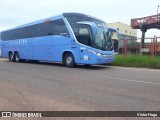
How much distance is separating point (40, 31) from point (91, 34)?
617 cm

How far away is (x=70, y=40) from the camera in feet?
54.8

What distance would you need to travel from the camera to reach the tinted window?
57.8 feet

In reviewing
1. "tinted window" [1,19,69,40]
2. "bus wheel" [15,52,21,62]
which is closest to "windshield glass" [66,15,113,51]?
"tinted window" [1,19,69,40]

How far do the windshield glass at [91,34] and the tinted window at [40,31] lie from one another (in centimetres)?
87

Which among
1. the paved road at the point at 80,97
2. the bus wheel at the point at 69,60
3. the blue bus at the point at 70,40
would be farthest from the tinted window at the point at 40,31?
the paved road at the point at 80,97

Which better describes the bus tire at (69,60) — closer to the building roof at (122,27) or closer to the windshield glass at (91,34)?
the windshield glass at (91,34)

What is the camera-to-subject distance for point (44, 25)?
19.8 m

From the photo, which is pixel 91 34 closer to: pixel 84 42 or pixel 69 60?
pixel 84 42

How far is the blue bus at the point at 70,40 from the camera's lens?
15.5 metres

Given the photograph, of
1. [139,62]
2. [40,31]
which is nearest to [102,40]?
[139,62]

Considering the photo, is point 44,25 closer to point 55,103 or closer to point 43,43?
point 43,43

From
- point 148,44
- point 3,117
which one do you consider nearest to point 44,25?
point 148,44

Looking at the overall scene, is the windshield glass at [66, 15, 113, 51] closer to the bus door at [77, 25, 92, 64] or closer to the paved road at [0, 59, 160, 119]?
the bus door at [77, 25, 92, 64]

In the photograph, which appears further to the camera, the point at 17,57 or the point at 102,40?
the point at 17,57
